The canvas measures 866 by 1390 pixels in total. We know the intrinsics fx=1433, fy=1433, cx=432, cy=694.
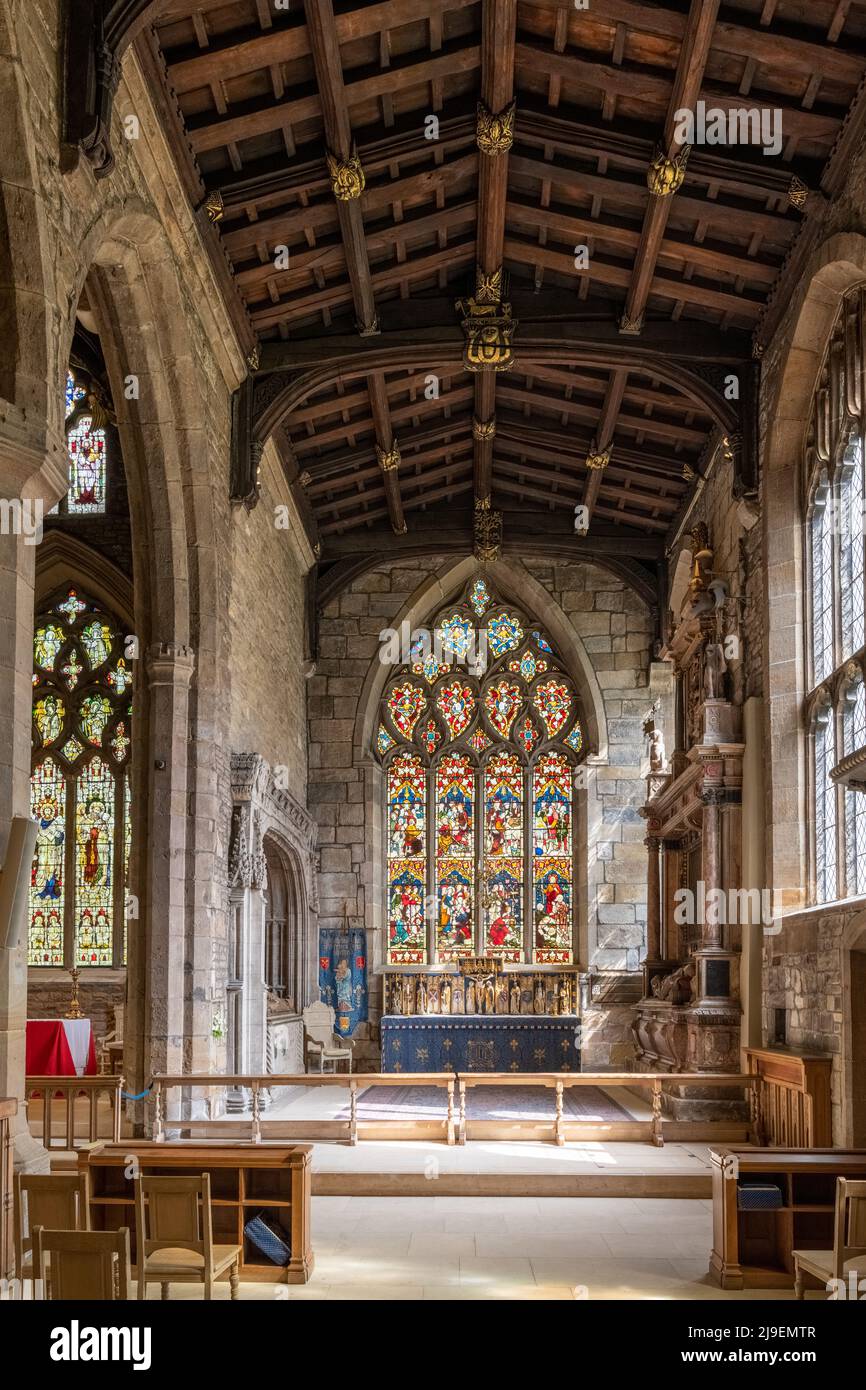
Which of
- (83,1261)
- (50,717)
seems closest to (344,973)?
(50,717)

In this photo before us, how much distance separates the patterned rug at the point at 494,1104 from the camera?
39.8 feet

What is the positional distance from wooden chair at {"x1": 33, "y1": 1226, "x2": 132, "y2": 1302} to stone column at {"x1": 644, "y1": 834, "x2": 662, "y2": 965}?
34.9 feet

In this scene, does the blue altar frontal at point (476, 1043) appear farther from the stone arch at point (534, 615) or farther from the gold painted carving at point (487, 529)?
the gold painted carving at point (487, 529)

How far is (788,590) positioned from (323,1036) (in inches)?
324

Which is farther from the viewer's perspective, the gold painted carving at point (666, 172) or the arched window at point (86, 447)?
the arched window at point (86, 447)

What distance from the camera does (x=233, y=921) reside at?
12406 millimetres

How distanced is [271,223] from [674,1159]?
287 inches

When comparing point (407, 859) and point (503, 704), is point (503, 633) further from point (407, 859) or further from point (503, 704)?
point (407, 859)

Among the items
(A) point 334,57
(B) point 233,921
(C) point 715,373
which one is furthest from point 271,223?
(B) point 233,921

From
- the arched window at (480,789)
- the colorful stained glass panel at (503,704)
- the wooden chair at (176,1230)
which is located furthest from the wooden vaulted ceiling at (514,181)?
the wooden chair at (176,1230)

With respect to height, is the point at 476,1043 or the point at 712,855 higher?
the point at 712,855

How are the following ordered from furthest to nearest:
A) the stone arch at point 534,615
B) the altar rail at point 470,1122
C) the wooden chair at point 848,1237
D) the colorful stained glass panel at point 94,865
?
the stone arch at point 534,615 < the colorful stained glass panel at point 94,865 < the altar rail at point 470,1122 < the wooden chair at point 848,1237

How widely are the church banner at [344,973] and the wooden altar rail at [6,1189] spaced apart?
11015 mm

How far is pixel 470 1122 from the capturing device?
417 inches
